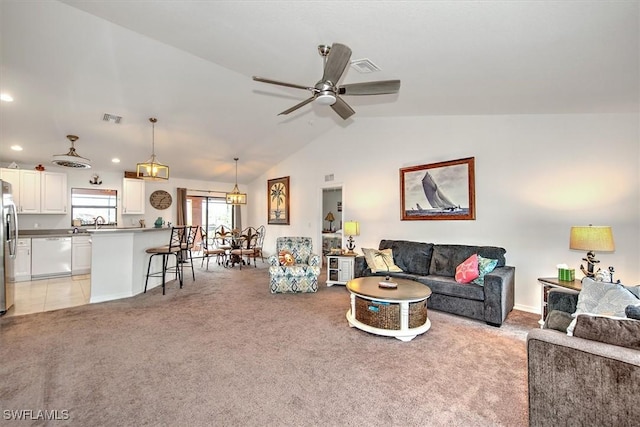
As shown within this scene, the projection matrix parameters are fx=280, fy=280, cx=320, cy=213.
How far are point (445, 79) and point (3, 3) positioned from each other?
14.7 ft

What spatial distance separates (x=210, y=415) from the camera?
72.9 inches

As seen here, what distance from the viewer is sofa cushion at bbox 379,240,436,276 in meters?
4.61

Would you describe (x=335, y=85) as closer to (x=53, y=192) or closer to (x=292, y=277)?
(x=292, y=277)

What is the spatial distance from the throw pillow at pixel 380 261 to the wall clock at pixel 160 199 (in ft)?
20.0

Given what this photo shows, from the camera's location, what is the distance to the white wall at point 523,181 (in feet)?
10.9

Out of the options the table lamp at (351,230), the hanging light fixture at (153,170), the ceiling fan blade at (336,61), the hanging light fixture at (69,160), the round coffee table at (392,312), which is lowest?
the round coffee table at (392,312)

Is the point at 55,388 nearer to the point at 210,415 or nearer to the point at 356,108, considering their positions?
the point at 210,415

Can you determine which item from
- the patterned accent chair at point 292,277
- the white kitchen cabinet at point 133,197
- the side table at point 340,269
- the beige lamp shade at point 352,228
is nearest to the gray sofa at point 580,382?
the patterned accent chair at point 292,277

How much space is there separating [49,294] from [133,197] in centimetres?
311

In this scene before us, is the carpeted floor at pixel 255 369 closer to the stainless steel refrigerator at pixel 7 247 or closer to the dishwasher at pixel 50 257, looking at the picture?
the stainless steel refrigerator at pixel 7 247

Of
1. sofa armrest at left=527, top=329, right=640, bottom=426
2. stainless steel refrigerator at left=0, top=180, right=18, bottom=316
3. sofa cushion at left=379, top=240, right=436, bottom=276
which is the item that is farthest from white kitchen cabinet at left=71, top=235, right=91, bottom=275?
sofa armrest at left=527, top=329, right=640, bottom=426

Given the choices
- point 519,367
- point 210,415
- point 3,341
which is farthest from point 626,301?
point 3,341

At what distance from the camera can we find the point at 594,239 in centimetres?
293

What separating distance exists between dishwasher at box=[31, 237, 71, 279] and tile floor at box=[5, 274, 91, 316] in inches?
8.5
